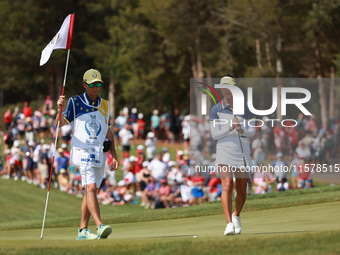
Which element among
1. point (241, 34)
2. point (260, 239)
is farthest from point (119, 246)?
point (241, 34)

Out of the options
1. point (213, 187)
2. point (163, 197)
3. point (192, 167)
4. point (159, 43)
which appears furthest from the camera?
point (159, 43)

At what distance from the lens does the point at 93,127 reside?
10414 millimetres

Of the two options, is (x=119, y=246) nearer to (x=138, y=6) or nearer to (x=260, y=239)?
(x=260, y=239)

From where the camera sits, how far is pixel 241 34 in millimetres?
50656

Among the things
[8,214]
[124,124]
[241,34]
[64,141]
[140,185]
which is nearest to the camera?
[8,214]

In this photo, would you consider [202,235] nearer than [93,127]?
No

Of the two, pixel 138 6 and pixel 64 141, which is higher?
pixel 138 6

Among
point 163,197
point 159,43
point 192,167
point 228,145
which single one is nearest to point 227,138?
point 228,145

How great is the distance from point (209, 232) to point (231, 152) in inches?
55.1

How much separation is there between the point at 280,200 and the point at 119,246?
957 centimetres

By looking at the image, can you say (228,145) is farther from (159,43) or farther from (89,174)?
(159,43)

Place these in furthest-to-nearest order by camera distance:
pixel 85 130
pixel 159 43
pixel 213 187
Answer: pixel 159 43, pixel 213 187, pixel 85 130

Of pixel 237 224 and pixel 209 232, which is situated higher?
pixel 237 224

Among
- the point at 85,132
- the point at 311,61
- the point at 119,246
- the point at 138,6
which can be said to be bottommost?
the point at 119,246
